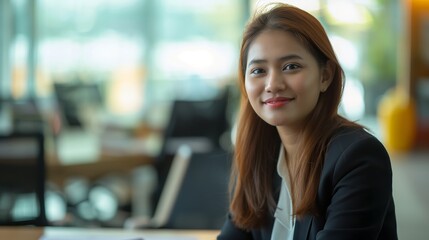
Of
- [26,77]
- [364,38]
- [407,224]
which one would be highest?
[364,38]

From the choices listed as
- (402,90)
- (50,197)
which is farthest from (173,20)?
(50,197)

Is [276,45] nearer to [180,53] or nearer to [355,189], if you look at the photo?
[355,189]

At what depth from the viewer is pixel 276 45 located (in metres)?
1.48

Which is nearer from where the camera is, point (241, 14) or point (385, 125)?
point (385, 125)

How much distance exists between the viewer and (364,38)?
34.7 ft

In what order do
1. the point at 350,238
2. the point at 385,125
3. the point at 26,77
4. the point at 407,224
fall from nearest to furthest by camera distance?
1. the point at 350,238
2. the point at 407,224
3. the point at 385,125
4. the point at 26,77

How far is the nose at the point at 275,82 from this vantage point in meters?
1.47

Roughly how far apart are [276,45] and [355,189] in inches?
14.2

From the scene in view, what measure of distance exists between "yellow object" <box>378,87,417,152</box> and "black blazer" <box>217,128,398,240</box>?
7.96 m

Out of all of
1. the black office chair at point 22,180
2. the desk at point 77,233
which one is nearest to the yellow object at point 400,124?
the black office chair at point 22,180

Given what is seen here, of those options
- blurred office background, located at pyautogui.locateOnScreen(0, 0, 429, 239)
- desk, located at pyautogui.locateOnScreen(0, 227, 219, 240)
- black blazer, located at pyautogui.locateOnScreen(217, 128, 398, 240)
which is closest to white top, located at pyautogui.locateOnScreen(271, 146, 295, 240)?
black blazer, located at pyautogui.locateOnScreen(217, 128, 398, 240)

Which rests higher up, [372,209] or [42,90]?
[372,209]

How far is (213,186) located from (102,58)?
26.2 ft

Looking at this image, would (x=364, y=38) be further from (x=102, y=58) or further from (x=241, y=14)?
(x=102, y=58)
